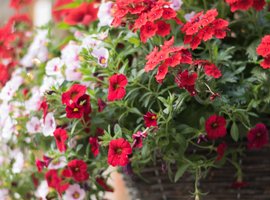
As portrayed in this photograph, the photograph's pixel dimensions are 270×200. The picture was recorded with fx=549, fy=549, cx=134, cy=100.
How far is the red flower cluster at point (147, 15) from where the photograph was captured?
38.8 inches

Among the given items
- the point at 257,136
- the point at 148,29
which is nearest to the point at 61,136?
the point at 148,29

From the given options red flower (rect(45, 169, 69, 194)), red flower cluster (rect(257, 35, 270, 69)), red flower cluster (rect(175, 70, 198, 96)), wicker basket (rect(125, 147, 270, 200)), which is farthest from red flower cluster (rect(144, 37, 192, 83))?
red flower (rect(45, 169, 69, 194))

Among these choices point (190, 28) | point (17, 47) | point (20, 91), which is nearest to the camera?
point (190, 28)

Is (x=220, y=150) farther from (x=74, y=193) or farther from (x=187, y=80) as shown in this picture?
(x=74, y=193)

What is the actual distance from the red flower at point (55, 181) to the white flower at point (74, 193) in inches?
0.7

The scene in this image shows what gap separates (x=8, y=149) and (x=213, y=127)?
21.5 inches

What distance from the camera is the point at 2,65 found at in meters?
1.34

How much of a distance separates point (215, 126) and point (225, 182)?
15 cm

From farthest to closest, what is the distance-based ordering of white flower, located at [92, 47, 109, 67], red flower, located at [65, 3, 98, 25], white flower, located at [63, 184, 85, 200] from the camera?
1. red flower, located at [65, 3, 98, 25]
2. white flower, located at [63, 184, 85, 200]
3. white flower, located at [92, 47, 109, 67]

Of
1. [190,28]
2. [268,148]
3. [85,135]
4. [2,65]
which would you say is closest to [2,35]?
[2,65]

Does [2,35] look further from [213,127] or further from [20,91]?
[213,127]

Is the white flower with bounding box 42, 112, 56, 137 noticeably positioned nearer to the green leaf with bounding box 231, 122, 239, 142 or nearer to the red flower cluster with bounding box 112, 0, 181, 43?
the red flower cluster with bounding box 112, 0, 181, 43

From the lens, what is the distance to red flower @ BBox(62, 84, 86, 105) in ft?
3.33

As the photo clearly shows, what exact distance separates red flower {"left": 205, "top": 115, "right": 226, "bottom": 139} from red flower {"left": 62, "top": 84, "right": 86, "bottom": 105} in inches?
9.5
